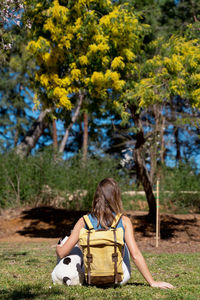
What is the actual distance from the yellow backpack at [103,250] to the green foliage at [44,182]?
1104cm

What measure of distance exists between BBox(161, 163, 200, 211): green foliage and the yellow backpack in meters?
12.5

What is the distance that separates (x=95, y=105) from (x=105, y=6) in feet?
7.28

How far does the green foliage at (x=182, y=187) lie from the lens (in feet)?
53.2

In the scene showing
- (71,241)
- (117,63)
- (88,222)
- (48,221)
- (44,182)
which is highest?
(117,63)

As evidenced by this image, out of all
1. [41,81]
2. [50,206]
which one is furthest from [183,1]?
[41,81]

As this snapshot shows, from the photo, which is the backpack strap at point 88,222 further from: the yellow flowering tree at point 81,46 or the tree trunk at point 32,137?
the tree trunk at point 32,137

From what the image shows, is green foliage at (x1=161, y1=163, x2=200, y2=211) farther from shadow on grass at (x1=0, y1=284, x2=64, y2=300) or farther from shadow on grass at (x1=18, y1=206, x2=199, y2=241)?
shadow on grass at (x1=0, y1=284, x2=64, y2=300)

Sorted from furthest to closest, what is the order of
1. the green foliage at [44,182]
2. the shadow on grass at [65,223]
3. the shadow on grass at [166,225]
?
the green foliage at [44,182] → the shadow on grass at [65,223] → the shadow on grass at [166,225]

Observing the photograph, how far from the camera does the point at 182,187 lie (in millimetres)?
16594

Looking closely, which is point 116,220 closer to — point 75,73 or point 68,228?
point 75,73

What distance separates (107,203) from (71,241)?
1.67 feet

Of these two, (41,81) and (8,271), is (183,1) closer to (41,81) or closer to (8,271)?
(41,81)

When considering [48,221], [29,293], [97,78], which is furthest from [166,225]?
[29,293]

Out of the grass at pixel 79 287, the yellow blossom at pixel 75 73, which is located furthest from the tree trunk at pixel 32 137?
the grass at pixel 79 287
